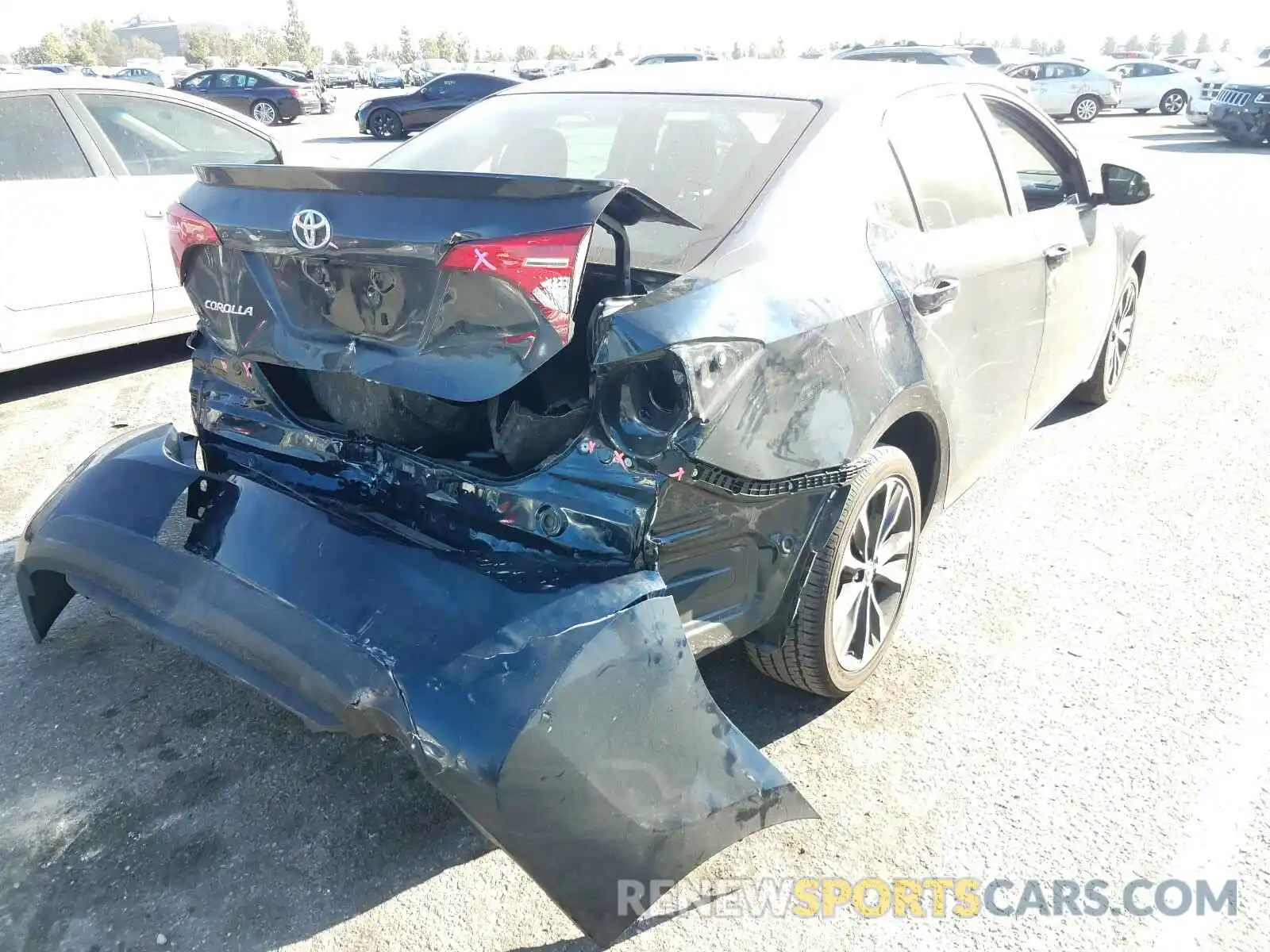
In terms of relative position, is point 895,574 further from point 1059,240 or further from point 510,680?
point 1059,240

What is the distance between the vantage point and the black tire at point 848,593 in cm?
250

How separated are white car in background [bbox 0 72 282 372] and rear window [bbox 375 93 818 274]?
2.77 m

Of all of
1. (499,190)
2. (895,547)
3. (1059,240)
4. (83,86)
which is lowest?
(895,547)

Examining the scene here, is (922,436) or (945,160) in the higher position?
(945,160)

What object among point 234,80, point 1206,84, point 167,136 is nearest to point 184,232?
point 167,136

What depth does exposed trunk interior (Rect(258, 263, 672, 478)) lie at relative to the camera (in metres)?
2.21

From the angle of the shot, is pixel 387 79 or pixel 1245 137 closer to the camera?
pixel 1245 137

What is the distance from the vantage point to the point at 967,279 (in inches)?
119

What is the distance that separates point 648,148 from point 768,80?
0.50 metres

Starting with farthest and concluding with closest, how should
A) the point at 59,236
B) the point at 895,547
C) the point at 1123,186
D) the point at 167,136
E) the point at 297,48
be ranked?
the point at 297,48
the point at 167,136
the point at 59,236
the point at 1123,186
the point at 895,547

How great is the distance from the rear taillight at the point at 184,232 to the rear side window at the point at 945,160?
193cm

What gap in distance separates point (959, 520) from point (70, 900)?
3322 mm

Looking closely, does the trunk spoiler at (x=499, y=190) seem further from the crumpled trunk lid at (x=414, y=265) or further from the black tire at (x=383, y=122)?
the black tire at (x=383, y=122)

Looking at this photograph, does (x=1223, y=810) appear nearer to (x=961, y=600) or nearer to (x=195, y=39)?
(x=961, y=600)
